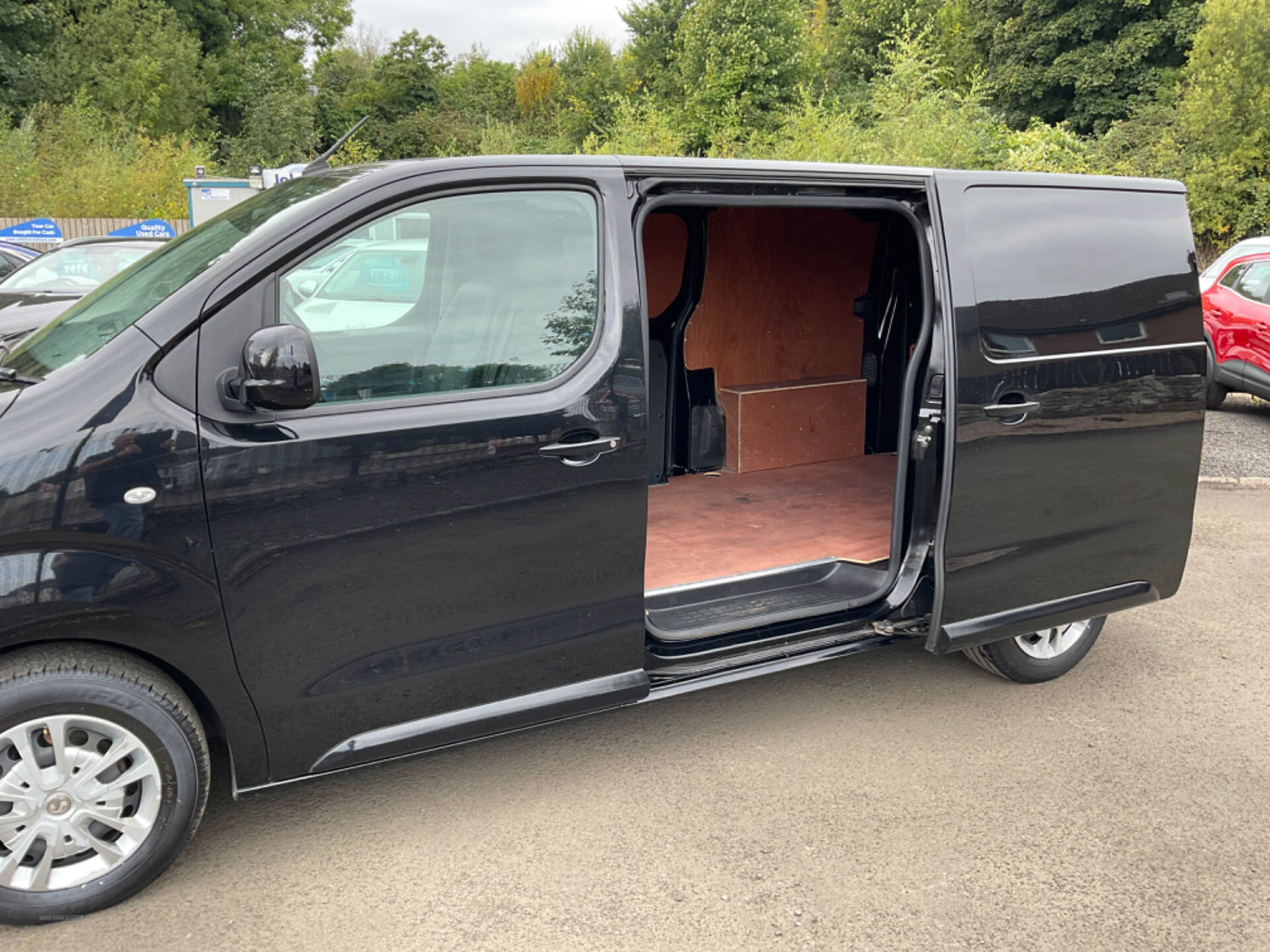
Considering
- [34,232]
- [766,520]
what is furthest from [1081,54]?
[766,520]

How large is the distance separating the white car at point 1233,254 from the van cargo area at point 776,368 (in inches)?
213

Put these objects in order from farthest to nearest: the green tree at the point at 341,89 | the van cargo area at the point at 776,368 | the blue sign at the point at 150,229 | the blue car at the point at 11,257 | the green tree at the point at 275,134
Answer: the green tree at the point at 341,89
the green tree at the point at 275,134
the blue sign at the point at 150,229
the blue car at the point at 11,257
the van cargo area at the point at 776,368

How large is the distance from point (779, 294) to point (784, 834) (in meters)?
3.71

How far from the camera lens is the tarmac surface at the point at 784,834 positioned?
2637mm

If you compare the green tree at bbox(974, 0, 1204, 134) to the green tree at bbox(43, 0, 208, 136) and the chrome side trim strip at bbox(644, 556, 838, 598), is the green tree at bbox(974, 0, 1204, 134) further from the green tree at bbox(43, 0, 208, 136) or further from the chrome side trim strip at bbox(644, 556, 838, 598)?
the chrome side trim strip at bbox(644, 556, 838, 598)

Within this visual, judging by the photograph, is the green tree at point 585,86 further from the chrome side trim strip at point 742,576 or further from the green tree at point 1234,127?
the chrome side trim strip at point 742,576

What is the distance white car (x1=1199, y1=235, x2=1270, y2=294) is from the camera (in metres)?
9.58

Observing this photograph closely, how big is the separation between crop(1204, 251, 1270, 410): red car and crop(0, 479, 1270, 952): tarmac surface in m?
6.23

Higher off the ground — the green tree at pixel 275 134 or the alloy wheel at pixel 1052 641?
the green tree at pixel 275 134

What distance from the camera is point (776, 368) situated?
616cm

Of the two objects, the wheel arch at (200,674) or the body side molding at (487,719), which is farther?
the body side molding at (487,719)

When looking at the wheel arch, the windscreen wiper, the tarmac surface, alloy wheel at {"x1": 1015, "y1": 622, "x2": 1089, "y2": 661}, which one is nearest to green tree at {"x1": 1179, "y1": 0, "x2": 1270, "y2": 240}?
alloy wheel at {"x1": 1015, "y1": 622, "x2": 1089, "y2": 661}

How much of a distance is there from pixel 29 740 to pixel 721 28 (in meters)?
35.1

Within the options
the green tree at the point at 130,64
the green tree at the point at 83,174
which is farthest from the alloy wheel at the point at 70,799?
the green tree at the point at 130,64
